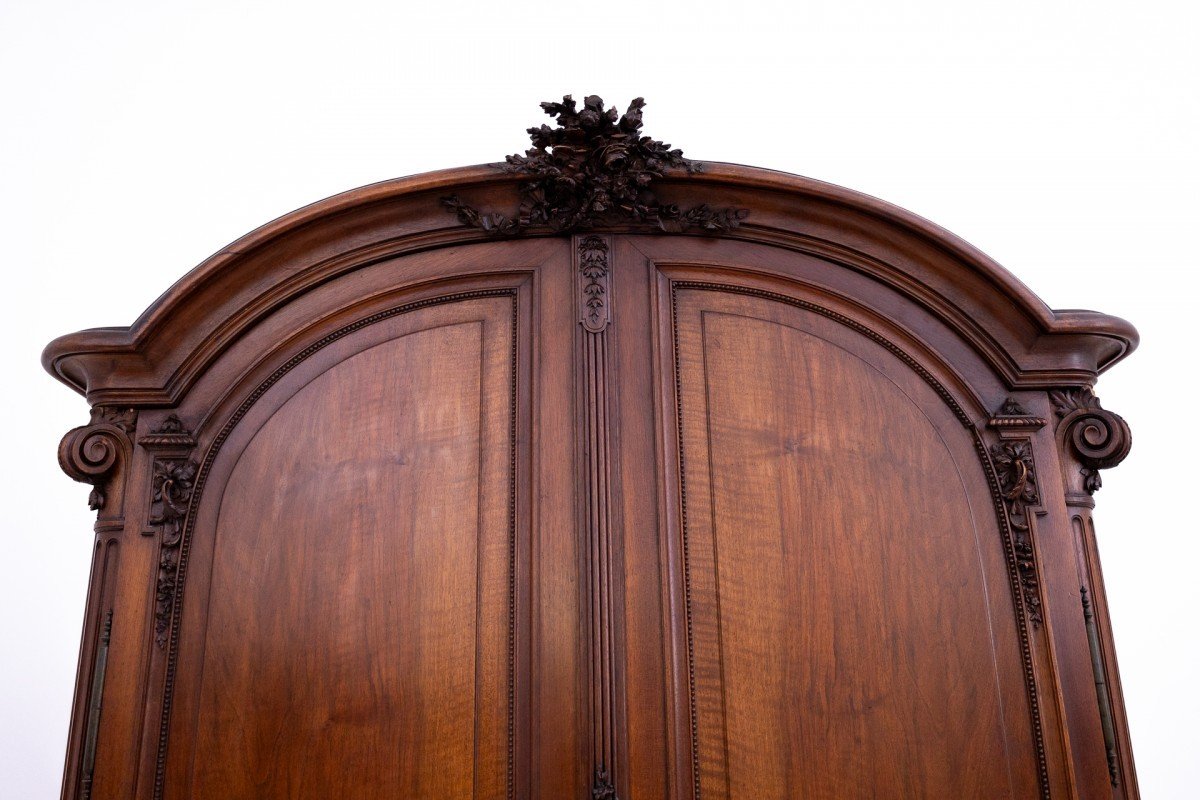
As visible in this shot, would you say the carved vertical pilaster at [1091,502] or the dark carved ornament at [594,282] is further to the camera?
the dark carved ornament at [594,282]

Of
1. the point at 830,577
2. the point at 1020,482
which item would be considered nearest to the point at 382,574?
the point at 830,577

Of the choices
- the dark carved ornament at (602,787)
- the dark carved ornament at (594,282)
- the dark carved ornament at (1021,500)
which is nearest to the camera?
the dark carved ornament at (602,787)

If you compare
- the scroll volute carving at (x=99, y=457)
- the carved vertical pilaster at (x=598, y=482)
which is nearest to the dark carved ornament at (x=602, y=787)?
the carved vertical pilaster at (x=598, y=482)

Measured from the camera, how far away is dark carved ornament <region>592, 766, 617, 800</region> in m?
1.48

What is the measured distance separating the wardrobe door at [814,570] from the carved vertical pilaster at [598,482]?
4cm

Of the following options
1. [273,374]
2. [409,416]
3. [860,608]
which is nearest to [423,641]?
[409,416]

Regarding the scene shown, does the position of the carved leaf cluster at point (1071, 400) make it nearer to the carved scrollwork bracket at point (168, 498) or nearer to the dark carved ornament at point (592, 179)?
the dark carved ornament at point (592, 179)

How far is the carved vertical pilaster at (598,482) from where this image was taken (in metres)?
1.51

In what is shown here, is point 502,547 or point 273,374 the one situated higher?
point 273,374

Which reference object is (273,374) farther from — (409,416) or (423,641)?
(423,641)

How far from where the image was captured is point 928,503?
5.37 ft

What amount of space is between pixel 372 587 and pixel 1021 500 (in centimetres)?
107

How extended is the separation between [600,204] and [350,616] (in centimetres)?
81

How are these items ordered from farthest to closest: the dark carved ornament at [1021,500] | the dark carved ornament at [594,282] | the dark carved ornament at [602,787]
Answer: the dark carved ornament at [594,282] < the dark carved ornament at [1021,500] < the dark carved ornament at [602,787]
